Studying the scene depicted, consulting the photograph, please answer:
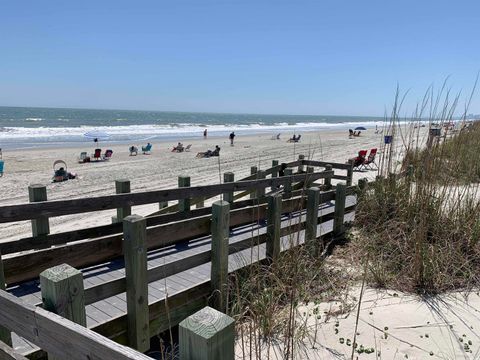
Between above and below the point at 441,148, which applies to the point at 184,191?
below

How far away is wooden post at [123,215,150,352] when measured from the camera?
2.56 m

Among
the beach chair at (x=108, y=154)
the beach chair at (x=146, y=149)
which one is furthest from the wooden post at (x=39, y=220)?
the beach chair at (x=146, y=149)

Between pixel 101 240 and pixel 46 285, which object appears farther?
pixel 101 240

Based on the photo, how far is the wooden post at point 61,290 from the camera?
5.35 feet

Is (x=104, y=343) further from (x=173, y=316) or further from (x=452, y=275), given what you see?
(x=452, y=275)

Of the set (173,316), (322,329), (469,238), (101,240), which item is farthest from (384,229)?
(101,240)

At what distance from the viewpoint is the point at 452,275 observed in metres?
4.03

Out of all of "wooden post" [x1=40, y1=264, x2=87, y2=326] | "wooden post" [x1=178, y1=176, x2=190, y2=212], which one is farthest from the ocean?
"wooden post" [x1=40, y1=264, x2=87, y2=326]

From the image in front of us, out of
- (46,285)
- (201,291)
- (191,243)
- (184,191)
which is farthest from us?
(191,243)

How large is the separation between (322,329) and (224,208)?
1.42 m

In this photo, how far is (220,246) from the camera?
3.22m

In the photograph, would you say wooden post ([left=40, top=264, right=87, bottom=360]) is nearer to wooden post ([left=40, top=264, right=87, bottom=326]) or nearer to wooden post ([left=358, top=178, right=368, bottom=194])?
wooden post ([left=40, top=264, right=87, bottom=326])

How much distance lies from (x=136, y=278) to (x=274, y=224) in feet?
5.36

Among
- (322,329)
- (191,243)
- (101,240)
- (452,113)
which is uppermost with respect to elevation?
(452,113)
